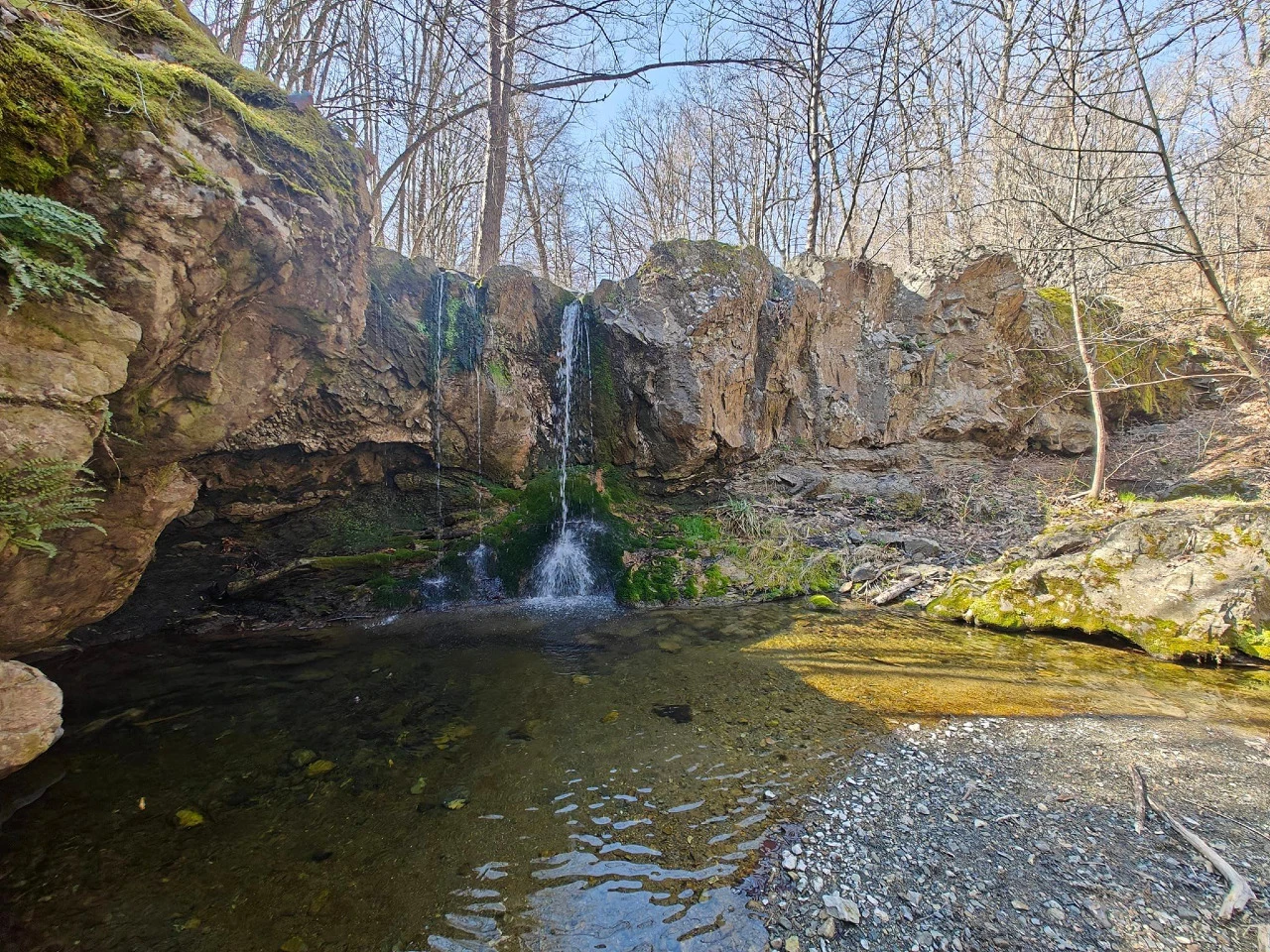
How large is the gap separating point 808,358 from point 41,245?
10.0 m

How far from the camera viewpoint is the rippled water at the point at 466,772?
85.9 inches

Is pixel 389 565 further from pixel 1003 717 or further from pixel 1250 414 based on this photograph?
pixel 1250 414

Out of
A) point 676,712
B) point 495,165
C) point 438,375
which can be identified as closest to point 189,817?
point 676,712

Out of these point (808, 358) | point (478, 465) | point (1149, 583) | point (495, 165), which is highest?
point (495, 165)

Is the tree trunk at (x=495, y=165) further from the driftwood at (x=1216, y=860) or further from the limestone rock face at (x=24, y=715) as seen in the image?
the driftwood at (x=1216, y=860)

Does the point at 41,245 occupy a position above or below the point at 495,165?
below

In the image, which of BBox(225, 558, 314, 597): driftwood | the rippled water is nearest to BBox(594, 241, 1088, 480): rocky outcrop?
the rippled water

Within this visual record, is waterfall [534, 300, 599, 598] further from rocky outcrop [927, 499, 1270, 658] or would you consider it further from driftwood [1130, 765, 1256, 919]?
driftwood [1130, 765, 1256, 919]

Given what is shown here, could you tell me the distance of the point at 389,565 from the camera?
7070 mm

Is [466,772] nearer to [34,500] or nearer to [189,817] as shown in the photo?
[189,817]

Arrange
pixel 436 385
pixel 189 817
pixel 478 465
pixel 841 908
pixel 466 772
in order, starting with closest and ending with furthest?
1. pixel 841 908
2. pixel 189 817
3. pixel 466 772
4. pixel 436 385
5. pixel 478 465

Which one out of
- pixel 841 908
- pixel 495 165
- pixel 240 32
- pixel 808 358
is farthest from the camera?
pixel 808 358

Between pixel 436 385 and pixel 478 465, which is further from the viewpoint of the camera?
pixel 478 465

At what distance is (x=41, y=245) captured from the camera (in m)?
2.59
